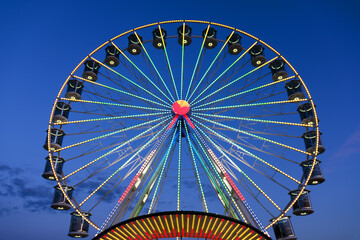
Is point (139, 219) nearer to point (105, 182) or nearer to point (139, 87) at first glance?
point (105, 182)

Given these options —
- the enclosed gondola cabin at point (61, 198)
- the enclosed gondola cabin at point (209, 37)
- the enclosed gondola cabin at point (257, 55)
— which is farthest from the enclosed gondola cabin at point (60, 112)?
the enclosed gondola cabin at point (257, 55)

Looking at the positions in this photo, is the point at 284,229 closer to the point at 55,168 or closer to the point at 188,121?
the point at 188,121

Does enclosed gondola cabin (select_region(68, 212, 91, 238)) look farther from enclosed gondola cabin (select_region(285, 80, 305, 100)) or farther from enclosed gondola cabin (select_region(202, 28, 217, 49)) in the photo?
enclosed gondola cabin (select_region(285, 80, 305, 100))

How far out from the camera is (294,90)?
1902 centimetres

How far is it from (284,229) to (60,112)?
13.3 m

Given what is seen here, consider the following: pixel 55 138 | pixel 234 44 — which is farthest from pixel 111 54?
pixel 234 44

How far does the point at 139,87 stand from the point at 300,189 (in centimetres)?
1030

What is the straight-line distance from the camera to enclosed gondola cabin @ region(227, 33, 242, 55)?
20.5 meters

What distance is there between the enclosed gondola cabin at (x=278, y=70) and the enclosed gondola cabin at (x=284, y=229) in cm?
804

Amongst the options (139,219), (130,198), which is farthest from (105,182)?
(139,219)

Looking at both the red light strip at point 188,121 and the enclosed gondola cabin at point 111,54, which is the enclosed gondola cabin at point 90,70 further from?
the red light strip at point 188,121

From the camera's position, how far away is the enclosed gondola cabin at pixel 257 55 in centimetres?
2028

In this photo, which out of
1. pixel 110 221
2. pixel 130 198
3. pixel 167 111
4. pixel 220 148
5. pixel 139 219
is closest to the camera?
pixel 139 219

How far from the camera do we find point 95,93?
19453mm
